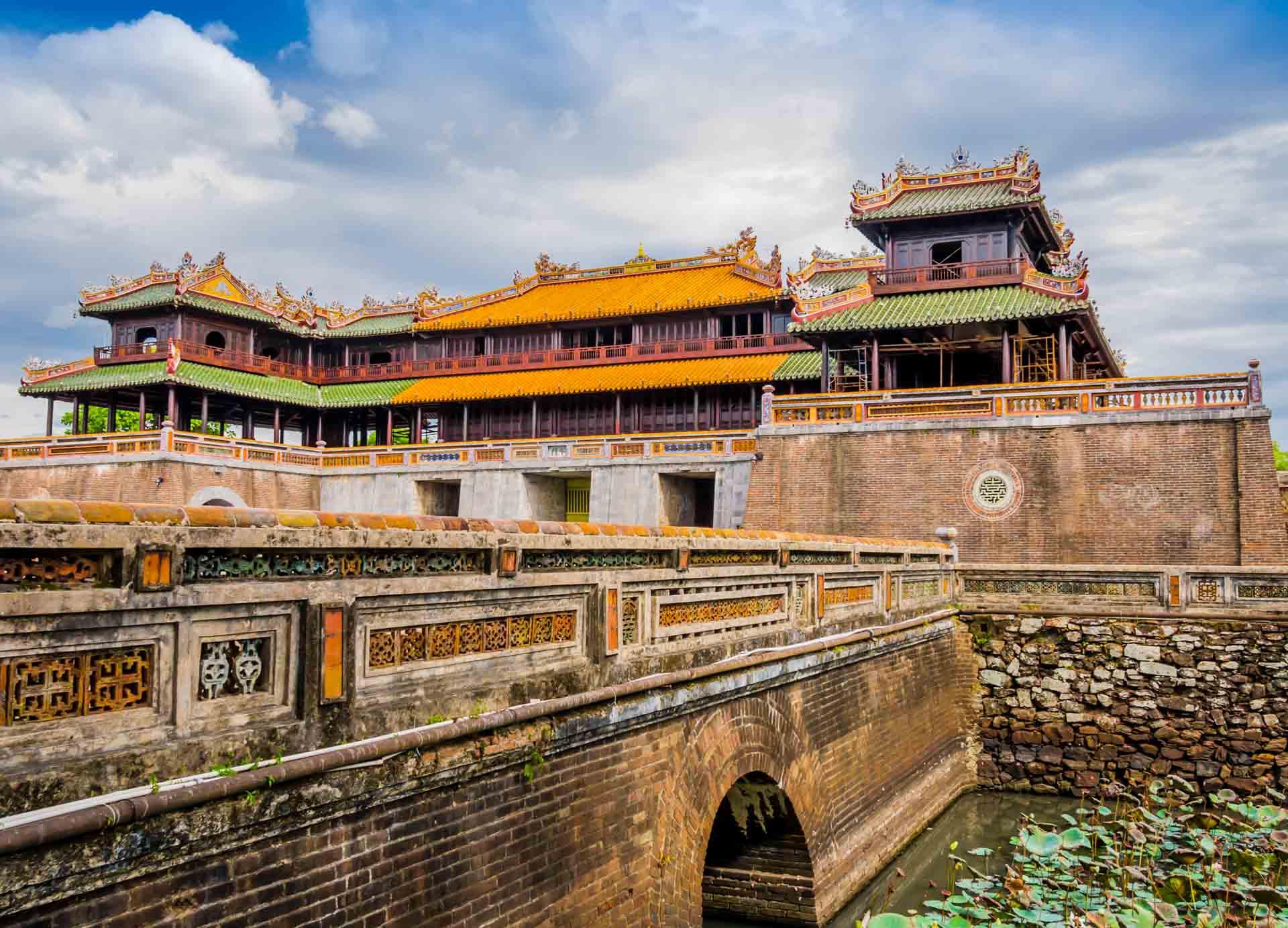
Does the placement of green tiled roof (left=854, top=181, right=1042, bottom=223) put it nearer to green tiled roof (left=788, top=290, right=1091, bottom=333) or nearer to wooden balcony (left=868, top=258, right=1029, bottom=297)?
wooden balcony (left=868, top=258, right=1029, bottom=297)

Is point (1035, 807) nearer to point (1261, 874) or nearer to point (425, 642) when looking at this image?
point (1261, 874)

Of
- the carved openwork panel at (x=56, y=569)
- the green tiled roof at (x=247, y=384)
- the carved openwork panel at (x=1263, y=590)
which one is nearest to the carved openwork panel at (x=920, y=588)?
the carved openwork panel at (x=1263, y=590)

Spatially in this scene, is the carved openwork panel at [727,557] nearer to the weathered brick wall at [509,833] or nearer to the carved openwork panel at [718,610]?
the carved openwork panel at [718,610]

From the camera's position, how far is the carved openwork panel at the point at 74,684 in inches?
148

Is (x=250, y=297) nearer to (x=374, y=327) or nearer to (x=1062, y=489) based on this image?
(x=374, y=327)

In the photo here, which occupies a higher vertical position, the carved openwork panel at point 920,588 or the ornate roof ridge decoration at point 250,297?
the ornate roof ridge decoration at point 250,297

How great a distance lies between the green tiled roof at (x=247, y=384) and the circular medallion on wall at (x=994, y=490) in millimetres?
24299

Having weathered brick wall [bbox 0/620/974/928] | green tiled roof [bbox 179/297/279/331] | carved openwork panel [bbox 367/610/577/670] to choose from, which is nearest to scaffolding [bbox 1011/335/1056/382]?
weathered brick wall [bbox 0/620/974/928]

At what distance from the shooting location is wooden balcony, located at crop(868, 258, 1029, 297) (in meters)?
26.3

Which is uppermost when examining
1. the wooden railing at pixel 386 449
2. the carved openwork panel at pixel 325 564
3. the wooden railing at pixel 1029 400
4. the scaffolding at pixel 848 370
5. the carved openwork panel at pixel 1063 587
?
the scaffolding at pixel 848 370

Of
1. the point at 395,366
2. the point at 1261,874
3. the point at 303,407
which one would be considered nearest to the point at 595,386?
the point at 395,366

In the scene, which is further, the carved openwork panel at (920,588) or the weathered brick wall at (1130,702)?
the weathered brick wall at (1130,702)

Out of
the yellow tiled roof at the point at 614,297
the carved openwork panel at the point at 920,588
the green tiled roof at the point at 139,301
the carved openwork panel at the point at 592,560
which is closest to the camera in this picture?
the carved openwork panel at the point at 592,560

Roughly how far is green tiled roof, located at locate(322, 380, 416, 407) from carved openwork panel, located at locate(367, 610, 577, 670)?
31403 millimetres
